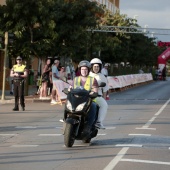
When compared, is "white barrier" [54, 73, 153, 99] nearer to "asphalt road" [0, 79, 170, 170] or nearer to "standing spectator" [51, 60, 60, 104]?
"standing spectator" [51, 60, 60, 104]

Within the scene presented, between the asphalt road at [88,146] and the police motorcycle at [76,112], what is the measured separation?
0.26 metres

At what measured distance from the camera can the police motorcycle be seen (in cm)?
1037

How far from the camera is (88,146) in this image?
10797 mm

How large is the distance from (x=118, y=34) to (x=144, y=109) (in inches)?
1324

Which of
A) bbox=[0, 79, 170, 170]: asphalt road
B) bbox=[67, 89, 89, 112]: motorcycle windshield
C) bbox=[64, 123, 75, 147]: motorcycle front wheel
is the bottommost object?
bbox=[0, 79, 170, 170]: asphalt road

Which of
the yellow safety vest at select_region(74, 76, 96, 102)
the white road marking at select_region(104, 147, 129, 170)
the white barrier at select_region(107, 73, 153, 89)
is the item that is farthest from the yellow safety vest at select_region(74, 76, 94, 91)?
the white barrier at select_region(107, 73, 153, 89)

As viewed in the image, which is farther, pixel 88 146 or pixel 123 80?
pixel 123 80

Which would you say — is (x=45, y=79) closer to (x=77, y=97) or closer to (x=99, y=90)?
(x=99, y=90)

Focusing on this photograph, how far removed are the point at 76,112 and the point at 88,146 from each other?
0.81 m

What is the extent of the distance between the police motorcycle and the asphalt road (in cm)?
26

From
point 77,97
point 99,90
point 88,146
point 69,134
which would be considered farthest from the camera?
point 99,90

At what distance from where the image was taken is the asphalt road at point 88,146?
8.76 metres

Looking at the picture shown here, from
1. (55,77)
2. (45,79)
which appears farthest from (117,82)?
(55,77)

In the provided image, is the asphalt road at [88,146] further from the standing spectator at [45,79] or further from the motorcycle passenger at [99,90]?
the standing spectator at [45,79]
